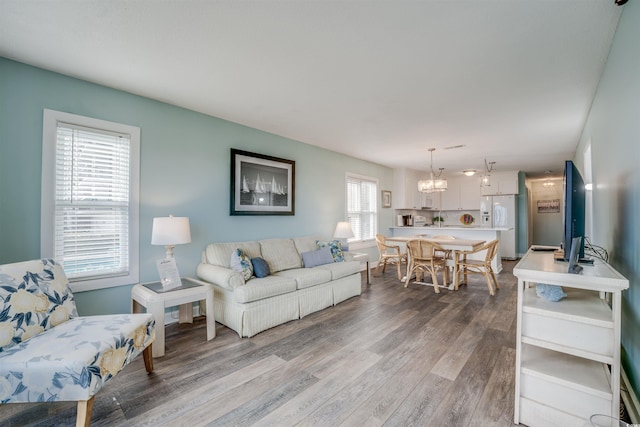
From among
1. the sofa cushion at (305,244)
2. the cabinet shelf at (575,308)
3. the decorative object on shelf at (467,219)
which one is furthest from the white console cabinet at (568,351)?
the decorative object on shelf at (467,219)

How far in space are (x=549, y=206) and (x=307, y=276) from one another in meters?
9.51

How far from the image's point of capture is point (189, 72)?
99.5 inches

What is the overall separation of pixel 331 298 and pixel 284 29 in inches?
120

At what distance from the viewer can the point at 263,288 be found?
2998mm

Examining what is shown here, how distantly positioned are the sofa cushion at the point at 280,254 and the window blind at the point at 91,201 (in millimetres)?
1576

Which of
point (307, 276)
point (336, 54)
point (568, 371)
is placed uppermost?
point (336, 54)

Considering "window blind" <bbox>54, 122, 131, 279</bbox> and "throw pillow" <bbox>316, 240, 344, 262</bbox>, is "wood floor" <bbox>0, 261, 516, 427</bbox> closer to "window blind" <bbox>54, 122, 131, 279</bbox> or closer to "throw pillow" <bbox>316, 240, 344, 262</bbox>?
"window blind" <bbox>54, 122, 131, 279</bbox>

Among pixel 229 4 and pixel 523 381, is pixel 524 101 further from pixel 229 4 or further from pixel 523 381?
pixel 229 4

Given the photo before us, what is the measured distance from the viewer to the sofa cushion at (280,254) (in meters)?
3.79

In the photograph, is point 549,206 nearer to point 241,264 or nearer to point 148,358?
point 241,264

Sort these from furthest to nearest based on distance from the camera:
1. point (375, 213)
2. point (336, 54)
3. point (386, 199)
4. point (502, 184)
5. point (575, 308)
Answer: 1. point (502, 184)
2. point (386, 199)
3. point (375, 213)
4. point (336, 54)
5. point (575, 308)

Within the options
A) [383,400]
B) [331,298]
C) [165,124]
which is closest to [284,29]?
[165,124]

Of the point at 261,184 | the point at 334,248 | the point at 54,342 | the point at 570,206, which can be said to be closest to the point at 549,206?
the point at 334,248

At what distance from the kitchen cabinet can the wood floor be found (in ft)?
19.6
